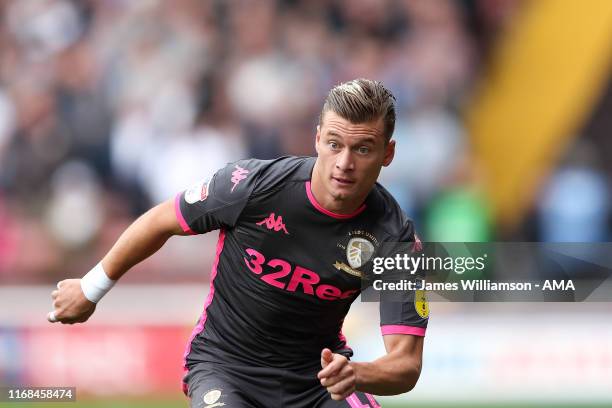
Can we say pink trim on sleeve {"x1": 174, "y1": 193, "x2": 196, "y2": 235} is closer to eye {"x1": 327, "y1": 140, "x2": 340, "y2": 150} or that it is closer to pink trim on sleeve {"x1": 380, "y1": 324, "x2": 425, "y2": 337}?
eye {"x1": 327, "y1": 140, "x2": 340, "y2": 150}

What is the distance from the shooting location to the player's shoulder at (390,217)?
521cm

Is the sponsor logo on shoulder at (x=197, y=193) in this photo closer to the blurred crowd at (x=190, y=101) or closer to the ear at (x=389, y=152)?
the ear at (x=389, y=152)

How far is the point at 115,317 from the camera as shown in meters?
9.45

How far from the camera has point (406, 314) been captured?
16.7 ft

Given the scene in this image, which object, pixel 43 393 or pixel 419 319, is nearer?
pixel 419 319

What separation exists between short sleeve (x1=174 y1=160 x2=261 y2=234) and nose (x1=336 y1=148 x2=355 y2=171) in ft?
1.43

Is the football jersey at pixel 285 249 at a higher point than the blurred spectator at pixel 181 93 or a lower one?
lower

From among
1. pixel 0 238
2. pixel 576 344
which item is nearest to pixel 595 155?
pixel 576 344

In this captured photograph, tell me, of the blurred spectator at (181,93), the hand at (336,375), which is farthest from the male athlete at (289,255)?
the blurred spectator at (181,93)

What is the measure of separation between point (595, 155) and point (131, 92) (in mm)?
4587

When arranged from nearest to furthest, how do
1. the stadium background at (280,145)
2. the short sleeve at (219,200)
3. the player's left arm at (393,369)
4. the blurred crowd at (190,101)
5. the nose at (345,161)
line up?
the player's left arm at (393,369) → the nose at (345,161) → the short sleeve at (219,200) → the stadium background at (280,145) → the blurred crowd at (190,101)

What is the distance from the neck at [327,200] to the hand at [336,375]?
2.97 feet

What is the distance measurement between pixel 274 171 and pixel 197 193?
36 cm

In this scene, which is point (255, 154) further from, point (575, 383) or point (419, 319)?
point (419, 319)
